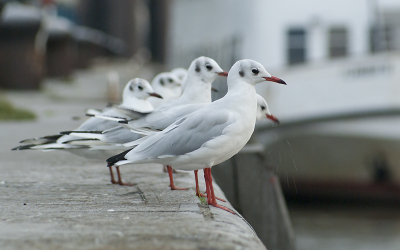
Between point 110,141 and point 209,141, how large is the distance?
0.81 meters

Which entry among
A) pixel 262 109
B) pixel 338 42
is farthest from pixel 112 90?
pixel 262 109

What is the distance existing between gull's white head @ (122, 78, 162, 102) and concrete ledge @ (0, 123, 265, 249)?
56 centimetres

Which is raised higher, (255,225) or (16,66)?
(16,66)

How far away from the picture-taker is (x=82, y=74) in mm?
17047

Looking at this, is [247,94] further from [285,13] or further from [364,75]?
[285,13]

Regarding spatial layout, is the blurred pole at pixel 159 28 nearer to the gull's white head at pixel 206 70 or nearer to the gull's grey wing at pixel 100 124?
the gull's grey wing at pixel 100 124

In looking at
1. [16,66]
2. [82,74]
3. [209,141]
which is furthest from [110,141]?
[82,74]

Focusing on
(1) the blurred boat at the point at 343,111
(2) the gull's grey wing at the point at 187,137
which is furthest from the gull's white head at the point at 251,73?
(1) the blurred boat at the point at 343,111

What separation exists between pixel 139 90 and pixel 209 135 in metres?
1.18

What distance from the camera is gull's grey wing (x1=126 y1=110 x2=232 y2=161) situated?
285 centimetres

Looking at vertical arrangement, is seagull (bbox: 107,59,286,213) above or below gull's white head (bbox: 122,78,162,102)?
below

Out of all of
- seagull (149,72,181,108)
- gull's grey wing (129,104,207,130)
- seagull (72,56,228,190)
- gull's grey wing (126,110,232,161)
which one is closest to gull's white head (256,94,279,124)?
seagull (72,56,228,190)

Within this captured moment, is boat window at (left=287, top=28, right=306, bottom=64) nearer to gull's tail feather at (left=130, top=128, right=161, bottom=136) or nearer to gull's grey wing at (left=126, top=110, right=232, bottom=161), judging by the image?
gull's tail feather at (left=130, top=128, right=161, bottom=136)

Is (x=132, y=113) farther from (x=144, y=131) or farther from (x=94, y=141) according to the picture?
(x=94, y=141)
